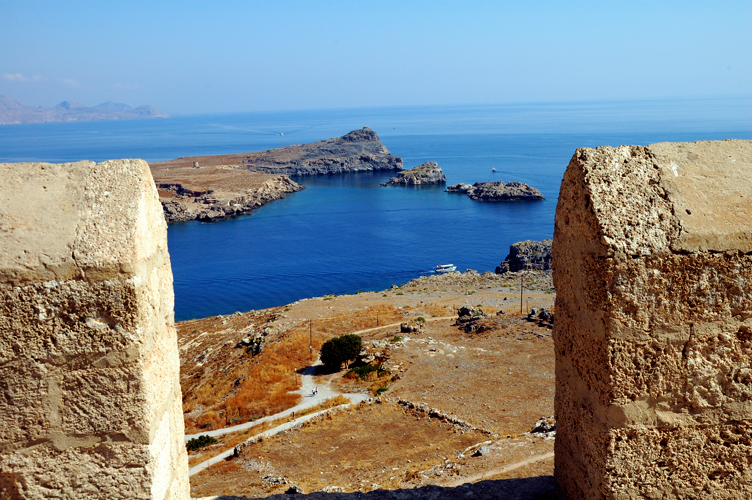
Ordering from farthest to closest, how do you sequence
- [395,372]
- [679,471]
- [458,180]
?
[458,180] < [395,372] < [679,471]

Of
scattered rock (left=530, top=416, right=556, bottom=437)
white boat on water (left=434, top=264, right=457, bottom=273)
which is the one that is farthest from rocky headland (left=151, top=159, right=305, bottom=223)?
scattered rock (left=530, top=416, right=556, bottom=437)

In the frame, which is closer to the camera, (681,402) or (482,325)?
(681,402)

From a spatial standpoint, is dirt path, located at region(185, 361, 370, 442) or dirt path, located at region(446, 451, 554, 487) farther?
dirt path, located at region(185, 361, 370, 442)

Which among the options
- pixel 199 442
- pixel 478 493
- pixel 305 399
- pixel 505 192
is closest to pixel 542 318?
pixel 305 399

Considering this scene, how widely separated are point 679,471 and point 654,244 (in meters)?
1.72

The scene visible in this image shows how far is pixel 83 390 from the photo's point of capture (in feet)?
12.5

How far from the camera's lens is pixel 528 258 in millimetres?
51875

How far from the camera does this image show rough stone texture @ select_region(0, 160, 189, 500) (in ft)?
12.1

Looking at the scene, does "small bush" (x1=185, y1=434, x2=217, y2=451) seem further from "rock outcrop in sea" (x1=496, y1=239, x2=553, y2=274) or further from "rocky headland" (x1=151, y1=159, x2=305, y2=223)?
"rocky headland" (x1=151, y1=159, x2=305, y2=223)

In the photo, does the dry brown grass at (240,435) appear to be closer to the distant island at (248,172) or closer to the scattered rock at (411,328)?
the scattered rock at (411,328)

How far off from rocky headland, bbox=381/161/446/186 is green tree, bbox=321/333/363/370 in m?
88.7

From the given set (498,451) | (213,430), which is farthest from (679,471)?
(213,430)

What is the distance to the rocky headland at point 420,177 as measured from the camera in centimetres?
10944

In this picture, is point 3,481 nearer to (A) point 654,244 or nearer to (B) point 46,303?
(B) point 46,303
